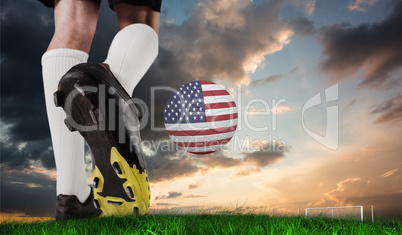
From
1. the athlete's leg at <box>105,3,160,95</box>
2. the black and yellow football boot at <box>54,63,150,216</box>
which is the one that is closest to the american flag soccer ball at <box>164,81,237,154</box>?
the athlete's leg at <box>105,3,160,95</box>

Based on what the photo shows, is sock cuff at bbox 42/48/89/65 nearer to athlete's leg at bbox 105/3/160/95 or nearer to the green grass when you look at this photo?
athlete's leg at bbox 105/3/160/95

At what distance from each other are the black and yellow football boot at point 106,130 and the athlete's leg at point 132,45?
0.41 ft

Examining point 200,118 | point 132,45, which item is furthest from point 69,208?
point 200,118

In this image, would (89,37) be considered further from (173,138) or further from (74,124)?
(173,138)

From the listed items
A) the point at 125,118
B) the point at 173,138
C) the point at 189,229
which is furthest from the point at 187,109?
the point at 189,229

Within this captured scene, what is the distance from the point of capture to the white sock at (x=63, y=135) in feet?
7.04

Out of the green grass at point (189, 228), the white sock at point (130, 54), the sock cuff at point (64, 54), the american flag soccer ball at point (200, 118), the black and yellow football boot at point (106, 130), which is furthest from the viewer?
the american flag soccer ball at point (200, 118)

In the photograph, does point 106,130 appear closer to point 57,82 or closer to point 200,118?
point 57,82

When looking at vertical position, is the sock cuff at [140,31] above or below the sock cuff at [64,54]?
above

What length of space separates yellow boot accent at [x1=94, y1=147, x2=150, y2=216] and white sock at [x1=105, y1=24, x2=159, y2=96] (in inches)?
18.5

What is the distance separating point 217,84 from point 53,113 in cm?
221

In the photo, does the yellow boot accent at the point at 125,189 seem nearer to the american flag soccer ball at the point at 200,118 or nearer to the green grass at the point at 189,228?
the green grass at the point at 189,228

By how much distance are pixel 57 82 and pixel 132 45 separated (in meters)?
0.56

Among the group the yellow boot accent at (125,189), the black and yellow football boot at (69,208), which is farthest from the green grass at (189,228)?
the black and yellow football boot at (69,208)
